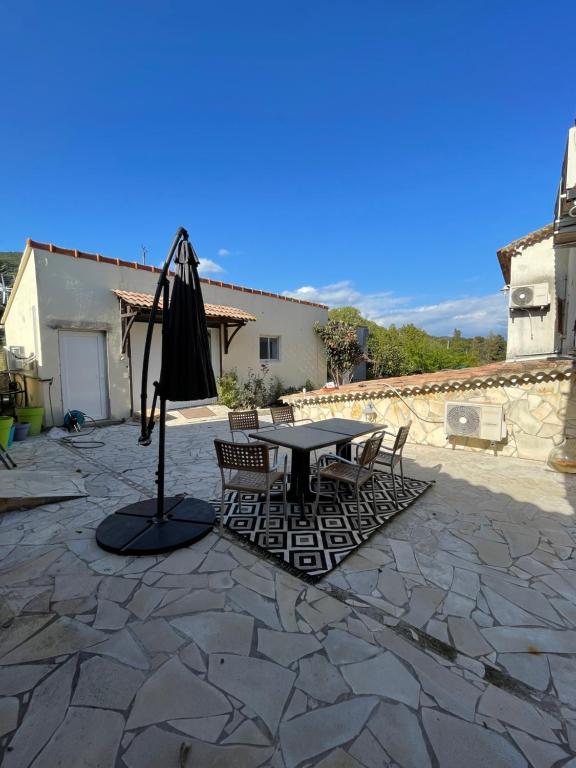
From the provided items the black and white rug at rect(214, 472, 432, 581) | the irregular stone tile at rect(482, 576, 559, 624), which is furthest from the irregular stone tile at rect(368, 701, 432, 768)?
the irregular stone tile at rect(482, 576, 559, 624)

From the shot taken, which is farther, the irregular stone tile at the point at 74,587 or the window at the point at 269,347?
the window at the point at 269,347

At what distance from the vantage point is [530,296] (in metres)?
10.1

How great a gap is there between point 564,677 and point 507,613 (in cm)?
49

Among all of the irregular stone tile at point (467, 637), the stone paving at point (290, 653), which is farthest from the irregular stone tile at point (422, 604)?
the irregular stone tile at point (467, 637)

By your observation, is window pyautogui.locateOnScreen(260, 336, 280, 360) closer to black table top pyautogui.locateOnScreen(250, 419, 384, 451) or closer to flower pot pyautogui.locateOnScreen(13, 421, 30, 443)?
flower pot pyautogui.locateOnScreen(13, 421, 30, 443)

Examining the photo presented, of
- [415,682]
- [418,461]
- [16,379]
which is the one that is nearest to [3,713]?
[415,682]

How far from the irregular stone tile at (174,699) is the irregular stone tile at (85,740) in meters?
0.08

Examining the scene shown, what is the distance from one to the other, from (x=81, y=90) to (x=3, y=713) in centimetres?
936

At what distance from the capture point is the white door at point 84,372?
8.44m

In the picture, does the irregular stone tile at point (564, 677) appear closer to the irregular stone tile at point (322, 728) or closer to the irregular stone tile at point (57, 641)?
the irregular stone tile at point (322, 728)

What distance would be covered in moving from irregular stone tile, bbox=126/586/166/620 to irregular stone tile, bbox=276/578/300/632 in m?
0.84

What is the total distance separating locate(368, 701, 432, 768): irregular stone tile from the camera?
4.81 feet

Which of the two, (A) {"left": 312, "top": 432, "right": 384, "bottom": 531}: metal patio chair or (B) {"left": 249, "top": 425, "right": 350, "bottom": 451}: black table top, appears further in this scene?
(B) {"left": 249, "top": 425, "right": 350, "bottom": 451}: black table top

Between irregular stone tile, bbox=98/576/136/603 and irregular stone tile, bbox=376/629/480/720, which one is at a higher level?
irregular stone tile, bbox=98/576/136/603
